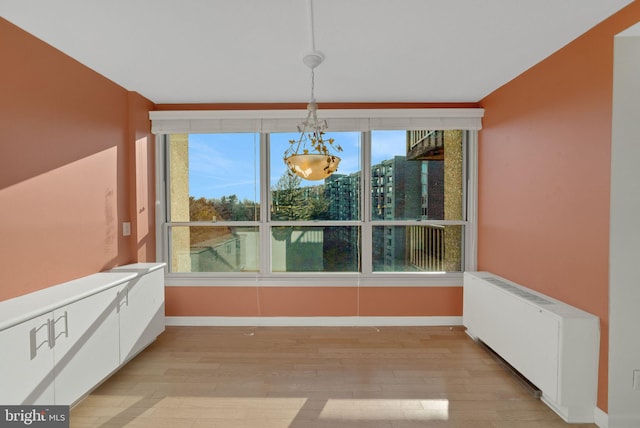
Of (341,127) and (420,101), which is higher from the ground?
(420,101)

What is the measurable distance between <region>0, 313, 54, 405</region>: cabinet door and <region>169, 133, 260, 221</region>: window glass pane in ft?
6.10

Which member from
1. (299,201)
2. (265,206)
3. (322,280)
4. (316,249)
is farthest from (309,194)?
(322,280)

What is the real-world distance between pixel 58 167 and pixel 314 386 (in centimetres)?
254

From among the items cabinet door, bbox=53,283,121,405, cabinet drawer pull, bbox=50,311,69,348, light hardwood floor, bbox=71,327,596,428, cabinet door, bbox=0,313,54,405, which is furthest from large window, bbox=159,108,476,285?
cabinet door, bbox=0,313,54,405

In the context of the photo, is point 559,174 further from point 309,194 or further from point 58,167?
point 58,167

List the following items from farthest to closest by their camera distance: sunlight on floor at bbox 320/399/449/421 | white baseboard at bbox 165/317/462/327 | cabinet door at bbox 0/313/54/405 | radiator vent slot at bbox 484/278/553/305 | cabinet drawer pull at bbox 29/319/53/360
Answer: white baseboard at bbox 165/317/462/327
radiator vent slot at bbox 484/278/553/305
sunlight on floor at bbox 320/399/449/421
cabinet drawer pull at bbox 29/319/53/360
cabinet door at bbox 0/313/54/405

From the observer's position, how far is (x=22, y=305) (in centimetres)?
164

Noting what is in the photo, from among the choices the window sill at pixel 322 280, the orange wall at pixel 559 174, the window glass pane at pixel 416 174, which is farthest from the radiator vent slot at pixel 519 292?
the window glass pane at pixel 416 174

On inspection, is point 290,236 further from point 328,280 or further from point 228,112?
point 228,112

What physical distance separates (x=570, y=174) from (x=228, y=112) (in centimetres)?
314

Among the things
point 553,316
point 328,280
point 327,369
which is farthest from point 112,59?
point 553,316

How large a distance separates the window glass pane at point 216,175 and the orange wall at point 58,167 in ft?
1.73

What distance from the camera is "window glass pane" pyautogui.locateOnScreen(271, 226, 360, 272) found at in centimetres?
330

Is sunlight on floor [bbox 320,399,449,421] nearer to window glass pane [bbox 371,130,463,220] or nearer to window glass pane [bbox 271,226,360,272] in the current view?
window glass pane [bbox 271,226,360,272]
